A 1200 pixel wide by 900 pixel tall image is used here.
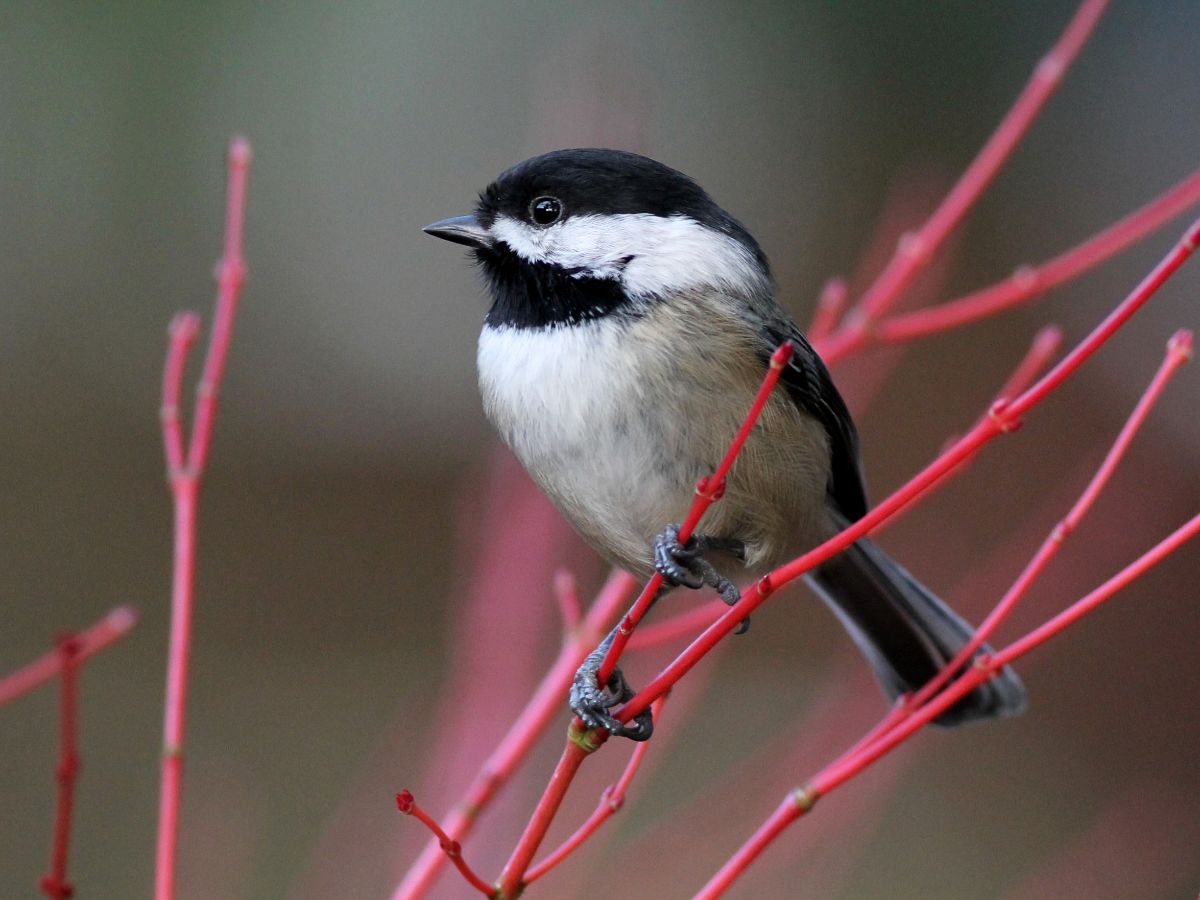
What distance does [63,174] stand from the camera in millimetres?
5914

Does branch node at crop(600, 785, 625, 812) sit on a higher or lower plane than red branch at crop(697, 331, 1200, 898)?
lower

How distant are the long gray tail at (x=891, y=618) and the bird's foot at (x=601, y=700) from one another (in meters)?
0.72

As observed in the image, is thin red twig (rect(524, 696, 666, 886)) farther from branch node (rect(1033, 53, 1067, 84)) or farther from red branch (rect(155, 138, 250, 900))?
branch node (rect(1033, 53, 1067, 84))

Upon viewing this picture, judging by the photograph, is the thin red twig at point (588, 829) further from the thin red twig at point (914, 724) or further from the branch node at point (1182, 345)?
the branch node at point (1182, 345)

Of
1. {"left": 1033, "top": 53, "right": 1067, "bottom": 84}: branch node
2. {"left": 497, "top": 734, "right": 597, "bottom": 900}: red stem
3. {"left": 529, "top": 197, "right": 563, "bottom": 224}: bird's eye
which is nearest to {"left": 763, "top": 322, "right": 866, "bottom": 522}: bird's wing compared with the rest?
{"left": 529, "top": 197, "right": 563, "bottom": 224}: bird's eye

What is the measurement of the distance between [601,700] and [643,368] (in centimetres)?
59

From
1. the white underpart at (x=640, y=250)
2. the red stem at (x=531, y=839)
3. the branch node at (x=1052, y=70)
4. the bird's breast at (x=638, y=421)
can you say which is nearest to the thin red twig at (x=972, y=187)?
the branch node at (x=1052, y=70)

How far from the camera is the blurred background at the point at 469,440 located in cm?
234

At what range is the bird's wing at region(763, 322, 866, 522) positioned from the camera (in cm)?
207

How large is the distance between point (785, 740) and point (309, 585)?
2.24 m

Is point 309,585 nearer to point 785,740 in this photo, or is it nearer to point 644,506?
point 785,740

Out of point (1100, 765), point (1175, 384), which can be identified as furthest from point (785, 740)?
point (1175, 384)

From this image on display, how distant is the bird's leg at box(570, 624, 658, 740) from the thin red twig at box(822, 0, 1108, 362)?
1.77 feet

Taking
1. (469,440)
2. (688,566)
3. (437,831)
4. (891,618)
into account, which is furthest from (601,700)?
(469,440)
